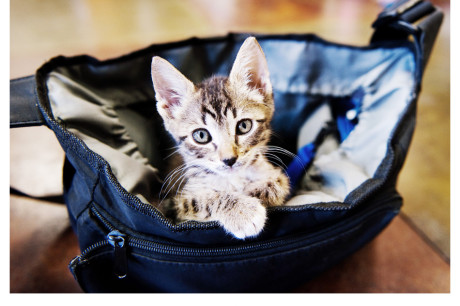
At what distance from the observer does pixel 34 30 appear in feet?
5.95

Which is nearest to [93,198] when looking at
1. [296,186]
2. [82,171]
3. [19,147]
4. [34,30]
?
[82,171]

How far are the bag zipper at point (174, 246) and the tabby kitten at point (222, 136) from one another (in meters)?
0.08

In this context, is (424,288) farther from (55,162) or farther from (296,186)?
(55,162)

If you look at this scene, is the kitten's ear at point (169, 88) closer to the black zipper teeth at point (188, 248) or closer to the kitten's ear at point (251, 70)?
the kitten's ear at point (251, 70)

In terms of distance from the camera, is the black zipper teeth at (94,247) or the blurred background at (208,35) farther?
the blurred background at (208,35)

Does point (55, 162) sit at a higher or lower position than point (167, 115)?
lower

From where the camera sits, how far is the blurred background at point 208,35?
922 mm

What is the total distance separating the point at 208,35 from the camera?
1614 millimetres

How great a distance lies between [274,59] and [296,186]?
47cm

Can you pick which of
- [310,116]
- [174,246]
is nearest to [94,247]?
[174,246]

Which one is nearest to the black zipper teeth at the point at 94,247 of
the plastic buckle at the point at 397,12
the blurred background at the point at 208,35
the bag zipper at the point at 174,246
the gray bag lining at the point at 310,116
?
the bag zipper at the point at 174,246

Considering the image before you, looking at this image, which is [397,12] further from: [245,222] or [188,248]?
[188,248]

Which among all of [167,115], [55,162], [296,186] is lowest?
[55,162]

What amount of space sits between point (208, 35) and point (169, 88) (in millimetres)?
937
